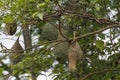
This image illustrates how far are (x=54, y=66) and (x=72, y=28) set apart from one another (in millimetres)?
579

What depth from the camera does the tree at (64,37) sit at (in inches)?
123

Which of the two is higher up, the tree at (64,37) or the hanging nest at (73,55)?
the tree at (64,37)

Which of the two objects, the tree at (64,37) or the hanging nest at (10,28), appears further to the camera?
the hanging nest at (10,28)

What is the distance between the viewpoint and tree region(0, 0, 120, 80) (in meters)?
3.12

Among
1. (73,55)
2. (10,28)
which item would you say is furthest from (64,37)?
(10,28)

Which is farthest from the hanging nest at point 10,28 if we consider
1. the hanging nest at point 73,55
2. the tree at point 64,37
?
the hanging nest at point 73,55

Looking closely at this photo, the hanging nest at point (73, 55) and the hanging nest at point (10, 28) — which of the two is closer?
the hanging nest at point (73, 55)

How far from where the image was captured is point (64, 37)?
3.07 meters

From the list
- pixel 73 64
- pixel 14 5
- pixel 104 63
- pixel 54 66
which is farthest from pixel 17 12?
pixel 104 63

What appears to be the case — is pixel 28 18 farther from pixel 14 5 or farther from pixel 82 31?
pixel 82 31

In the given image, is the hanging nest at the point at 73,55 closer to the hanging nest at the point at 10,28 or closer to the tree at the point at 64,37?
the tree at the point at 64,37

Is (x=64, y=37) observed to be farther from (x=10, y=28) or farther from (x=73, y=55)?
(x=10, y=28)

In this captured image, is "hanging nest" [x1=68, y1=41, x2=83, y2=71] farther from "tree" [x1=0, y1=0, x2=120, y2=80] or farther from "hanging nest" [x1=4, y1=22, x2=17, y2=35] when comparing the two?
"hanging nest" [x1=4, y1=22, x2=17, y2=35]

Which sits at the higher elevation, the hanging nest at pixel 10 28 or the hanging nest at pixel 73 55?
the hanging nest at pixel 10 28
